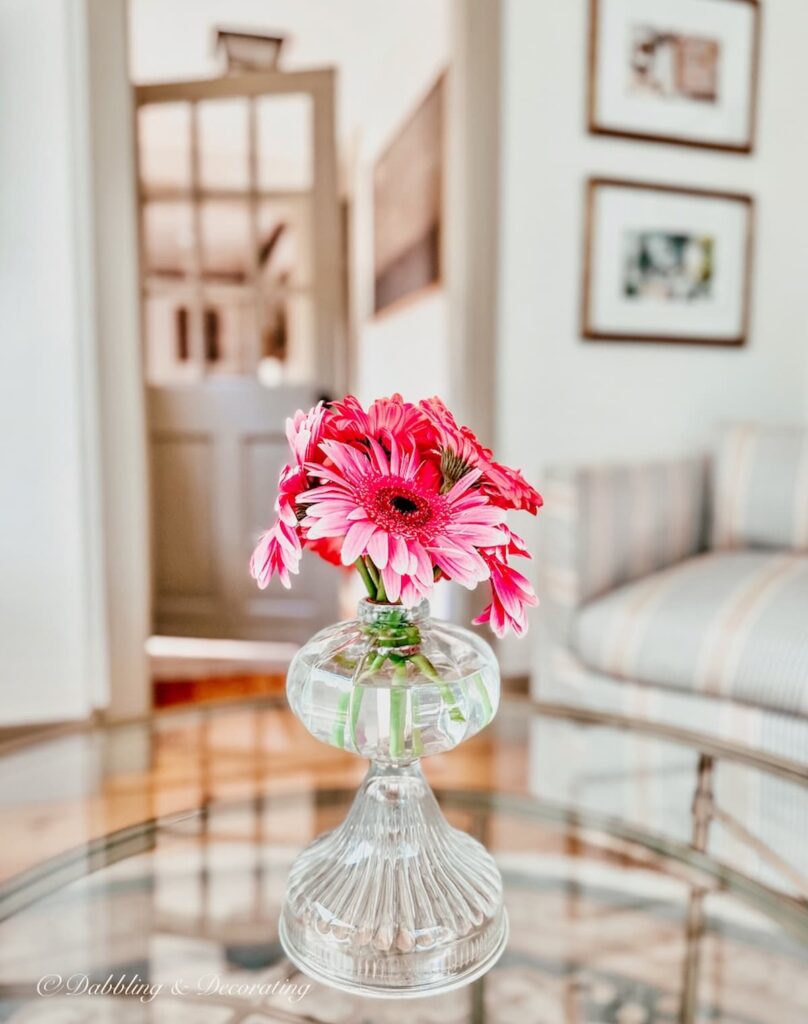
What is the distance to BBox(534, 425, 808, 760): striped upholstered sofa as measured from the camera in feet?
4.37

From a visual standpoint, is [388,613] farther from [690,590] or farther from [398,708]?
[690,590]

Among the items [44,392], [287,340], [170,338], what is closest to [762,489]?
[44,392]

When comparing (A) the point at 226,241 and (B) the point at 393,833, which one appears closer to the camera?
(B) the point at 393,833

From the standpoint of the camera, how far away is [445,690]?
1.77 ft

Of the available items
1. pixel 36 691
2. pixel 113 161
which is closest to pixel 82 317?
pixel 113 161

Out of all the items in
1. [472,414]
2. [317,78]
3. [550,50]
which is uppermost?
[317,78]

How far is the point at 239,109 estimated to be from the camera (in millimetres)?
2732

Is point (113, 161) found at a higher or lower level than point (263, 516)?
higher

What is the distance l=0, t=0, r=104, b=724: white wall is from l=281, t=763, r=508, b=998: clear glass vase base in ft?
5.19

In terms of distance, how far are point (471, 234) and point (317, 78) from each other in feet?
3.53

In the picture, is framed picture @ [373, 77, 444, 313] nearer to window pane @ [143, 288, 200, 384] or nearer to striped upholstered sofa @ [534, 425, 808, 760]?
window pane @ [143, 288, 200, 384]

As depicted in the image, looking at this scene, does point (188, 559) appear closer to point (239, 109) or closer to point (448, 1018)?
point (239, 109)

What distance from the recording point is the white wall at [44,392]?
183 centimetres

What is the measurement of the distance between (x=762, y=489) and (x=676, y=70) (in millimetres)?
1217
